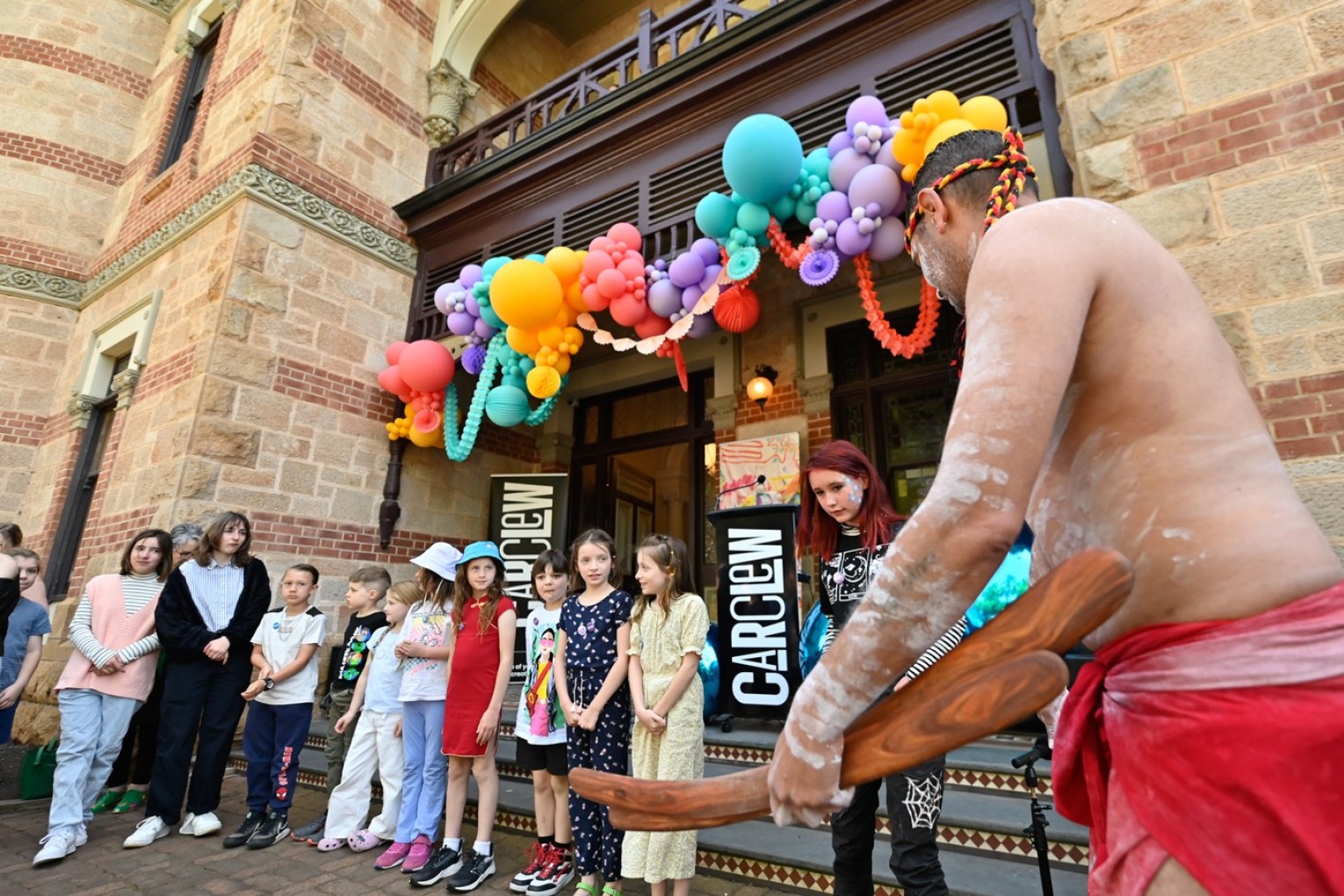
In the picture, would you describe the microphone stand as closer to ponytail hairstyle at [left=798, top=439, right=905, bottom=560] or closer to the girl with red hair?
the girl with red hair

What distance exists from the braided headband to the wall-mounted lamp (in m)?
5.03

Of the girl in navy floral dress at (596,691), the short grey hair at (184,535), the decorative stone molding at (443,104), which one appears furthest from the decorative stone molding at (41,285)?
the girl in navy floral dress at (596,691)

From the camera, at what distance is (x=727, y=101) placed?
5.14 m

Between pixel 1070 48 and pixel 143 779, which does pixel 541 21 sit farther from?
pixel 143 779

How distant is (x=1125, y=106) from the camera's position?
2.63m

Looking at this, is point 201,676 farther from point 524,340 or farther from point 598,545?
point 524,340

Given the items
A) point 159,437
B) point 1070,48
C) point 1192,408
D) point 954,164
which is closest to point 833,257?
point 1070,48

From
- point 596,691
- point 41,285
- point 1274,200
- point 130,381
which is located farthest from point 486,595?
point 41,285

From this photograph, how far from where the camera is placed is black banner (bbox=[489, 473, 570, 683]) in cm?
665

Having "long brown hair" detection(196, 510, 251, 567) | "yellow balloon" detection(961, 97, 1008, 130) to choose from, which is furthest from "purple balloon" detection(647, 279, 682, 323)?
"long brown hair" detection(196, 510, 251, 567)

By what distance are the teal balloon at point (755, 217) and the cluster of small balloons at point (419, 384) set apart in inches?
132

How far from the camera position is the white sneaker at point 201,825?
12.0 ft

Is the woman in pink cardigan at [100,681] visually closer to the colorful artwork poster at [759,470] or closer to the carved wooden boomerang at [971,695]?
the colorful artwork poster at [759,470]

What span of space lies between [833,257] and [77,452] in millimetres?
8622
